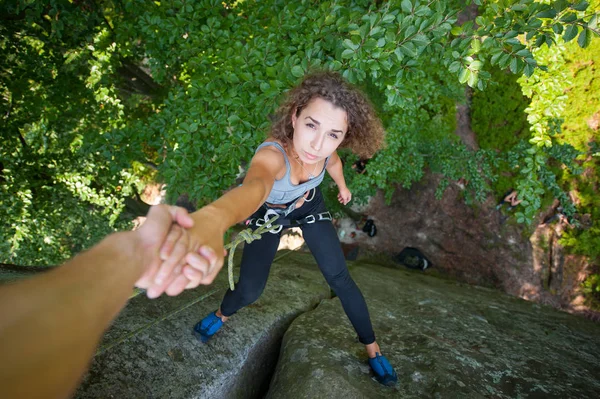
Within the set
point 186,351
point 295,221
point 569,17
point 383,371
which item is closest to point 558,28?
point 569,17

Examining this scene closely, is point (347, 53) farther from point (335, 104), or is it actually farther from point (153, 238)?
point (153, 238)

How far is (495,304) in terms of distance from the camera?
4668 mm

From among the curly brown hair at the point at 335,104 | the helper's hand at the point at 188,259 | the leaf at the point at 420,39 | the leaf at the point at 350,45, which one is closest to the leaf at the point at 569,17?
the leaf at the point at 420,39

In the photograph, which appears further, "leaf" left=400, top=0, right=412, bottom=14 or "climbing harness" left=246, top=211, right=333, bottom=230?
"climbing harness" left=246, top=211, right=333, bottom=230

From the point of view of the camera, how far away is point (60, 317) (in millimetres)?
771

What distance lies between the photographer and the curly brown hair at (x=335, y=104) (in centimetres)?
228

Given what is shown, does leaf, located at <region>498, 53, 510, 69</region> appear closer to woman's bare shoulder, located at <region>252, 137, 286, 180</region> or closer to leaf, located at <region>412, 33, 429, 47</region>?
leaf, located at <region>412, 33, 429, 47</region>

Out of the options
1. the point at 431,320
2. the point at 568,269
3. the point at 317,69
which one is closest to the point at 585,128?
the point at 568,269

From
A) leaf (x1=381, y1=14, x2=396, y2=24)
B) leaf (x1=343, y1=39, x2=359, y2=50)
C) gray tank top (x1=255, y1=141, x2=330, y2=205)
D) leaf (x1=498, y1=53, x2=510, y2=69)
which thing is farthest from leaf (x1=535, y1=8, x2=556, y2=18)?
gray tank top (x1=255, y1=141, x2=330, y2=205)

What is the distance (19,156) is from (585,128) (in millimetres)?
10462

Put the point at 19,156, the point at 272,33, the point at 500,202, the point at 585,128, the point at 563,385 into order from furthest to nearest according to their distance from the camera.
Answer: the point at 500,202 < the point at 585,128 < the point at 19,156 < the point at 563,385 < the point at 272,33

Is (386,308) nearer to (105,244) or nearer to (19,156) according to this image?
(105,244)

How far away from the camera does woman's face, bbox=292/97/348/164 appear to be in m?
2.21

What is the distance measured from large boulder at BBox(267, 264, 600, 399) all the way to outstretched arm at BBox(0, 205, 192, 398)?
1.94m
